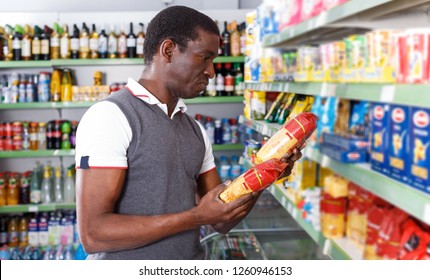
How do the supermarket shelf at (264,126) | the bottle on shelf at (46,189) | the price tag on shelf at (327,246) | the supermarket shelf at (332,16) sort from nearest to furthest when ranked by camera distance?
1. the supermarket shelf at (332,16)
2. the price tag on shelf at (327,246)
3. the supermarket shelf at (264,126)
4. the bottle on shelf at (46,189)

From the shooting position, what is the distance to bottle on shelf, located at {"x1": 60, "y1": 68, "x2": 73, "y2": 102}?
4.14 meters

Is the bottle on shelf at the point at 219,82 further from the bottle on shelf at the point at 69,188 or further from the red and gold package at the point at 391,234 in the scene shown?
the red and gold package at the point at 391,234

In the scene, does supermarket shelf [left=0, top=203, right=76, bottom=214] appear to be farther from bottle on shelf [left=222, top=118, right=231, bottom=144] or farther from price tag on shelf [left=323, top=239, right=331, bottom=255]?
price tag on shelf [left=323, top=239, right=331, bottom=255]

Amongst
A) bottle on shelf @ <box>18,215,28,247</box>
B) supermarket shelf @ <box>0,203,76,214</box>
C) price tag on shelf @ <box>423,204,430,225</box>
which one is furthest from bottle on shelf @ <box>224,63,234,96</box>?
price tag on shelf @ <box>423,204,430,225</box>

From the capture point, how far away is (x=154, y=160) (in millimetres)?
1299

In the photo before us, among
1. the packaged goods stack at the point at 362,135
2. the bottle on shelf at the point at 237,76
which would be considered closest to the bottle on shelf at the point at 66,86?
the bottle on shelf at the point at 237,76

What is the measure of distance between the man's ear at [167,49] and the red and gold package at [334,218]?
80 cm

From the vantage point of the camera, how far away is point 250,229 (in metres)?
3.33

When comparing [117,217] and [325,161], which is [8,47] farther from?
[117,217]

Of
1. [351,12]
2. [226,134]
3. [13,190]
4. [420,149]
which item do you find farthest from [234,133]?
[420,149]

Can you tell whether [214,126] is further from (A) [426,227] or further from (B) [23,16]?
(A) [426,227]

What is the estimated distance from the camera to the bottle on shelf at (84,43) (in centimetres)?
405

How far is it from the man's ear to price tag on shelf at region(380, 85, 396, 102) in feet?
1.68
